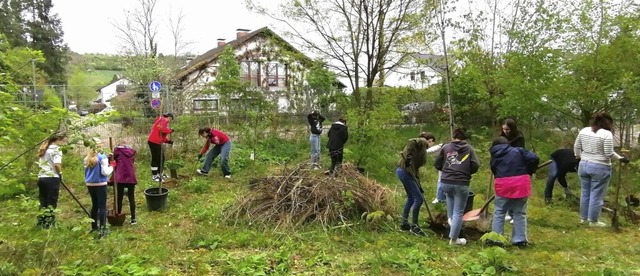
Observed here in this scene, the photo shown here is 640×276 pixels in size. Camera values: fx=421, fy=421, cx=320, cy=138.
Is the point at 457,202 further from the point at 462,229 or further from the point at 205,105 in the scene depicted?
the point at 205,105

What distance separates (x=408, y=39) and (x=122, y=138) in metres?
8.85

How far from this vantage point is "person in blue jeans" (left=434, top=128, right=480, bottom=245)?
5090 millimetres

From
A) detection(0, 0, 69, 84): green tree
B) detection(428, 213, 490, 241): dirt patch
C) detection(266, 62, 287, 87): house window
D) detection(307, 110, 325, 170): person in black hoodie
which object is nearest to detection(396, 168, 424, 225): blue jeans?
detection(428, 213, 490, 241): dirt patch

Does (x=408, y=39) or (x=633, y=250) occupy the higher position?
(x=408, y=39)

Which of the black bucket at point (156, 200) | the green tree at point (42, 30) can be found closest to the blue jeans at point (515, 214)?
the black bucket at point (156, 200)

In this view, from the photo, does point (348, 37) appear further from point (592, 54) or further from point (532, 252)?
point (532, 252)

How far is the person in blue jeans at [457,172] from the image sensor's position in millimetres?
5090

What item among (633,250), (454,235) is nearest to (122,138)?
(454,235)

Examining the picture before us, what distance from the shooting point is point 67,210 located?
7.09m

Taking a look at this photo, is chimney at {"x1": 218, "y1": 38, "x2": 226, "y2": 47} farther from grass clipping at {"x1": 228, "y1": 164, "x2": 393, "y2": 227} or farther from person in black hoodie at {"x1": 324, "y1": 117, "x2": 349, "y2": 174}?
grass clipping at {"x1": 228, "y1": 164, "x2": 393, "y2": 227}

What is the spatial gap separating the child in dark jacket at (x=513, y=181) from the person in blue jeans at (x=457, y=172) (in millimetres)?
280

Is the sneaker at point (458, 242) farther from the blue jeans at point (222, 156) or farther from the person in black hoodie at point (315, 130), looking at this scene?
the blue jeans at point (222, 156)

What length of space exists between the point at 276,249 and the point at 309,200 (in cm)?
129

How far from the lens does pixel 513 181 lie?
495 cm
